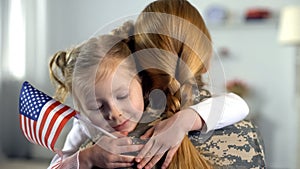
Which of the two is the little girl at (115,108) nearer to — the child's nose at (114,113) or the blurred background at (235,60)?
the child's nose at (114,113)

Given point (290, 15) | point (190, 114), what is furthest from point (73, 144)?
point (290, 15)

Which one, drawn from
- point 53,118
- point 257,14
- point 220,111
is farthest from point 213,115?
point 257,14

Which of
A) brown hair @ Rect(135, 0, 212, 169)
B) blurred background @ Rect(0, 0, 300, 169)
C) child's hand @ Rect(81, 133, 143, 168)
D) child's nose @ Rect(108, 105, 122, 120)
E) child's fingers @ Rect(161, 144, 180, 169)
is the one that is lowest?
blurred background @ Rect(0, 0, 300, 169)

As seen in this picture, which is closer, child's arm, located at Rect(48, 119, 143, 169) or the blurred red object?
child's arm, located at Rect(48, 119, 143, 169)

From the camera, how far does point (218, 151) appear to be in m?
0.81

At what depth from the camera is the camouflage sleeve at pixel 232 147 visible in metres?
0.81

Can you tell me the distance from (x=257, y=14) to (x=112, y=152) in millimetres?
2854

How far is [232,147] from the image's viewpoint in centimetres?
83

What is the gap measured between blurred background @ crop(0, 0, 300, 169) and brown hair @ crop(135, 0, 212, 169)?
8.53ft

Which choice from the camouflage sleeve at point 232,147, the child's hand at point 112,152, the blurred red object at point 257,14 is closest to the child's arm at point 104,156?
the child's hand at point 112,152

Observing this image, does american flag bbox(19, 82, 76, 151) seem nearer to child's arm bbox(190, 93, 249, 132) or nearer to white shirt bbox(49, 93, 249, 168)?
white shirt bbox(49, 93, 249, 168)

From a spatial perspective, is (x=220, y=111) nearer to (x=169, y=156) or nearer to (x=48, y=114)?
(x=169, y=156)

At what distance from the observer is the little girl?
2.41 ft

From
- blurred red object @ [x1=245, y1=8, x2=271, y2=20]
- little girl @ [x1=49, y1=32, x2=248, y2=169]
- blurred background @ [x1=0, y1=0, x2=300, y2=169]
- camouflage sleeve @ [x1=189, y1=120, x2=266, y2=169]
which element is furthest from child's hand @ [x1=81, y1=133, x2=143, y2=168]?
blurred red object @ [x1=245, y1=8, x2=271, y2=20]
